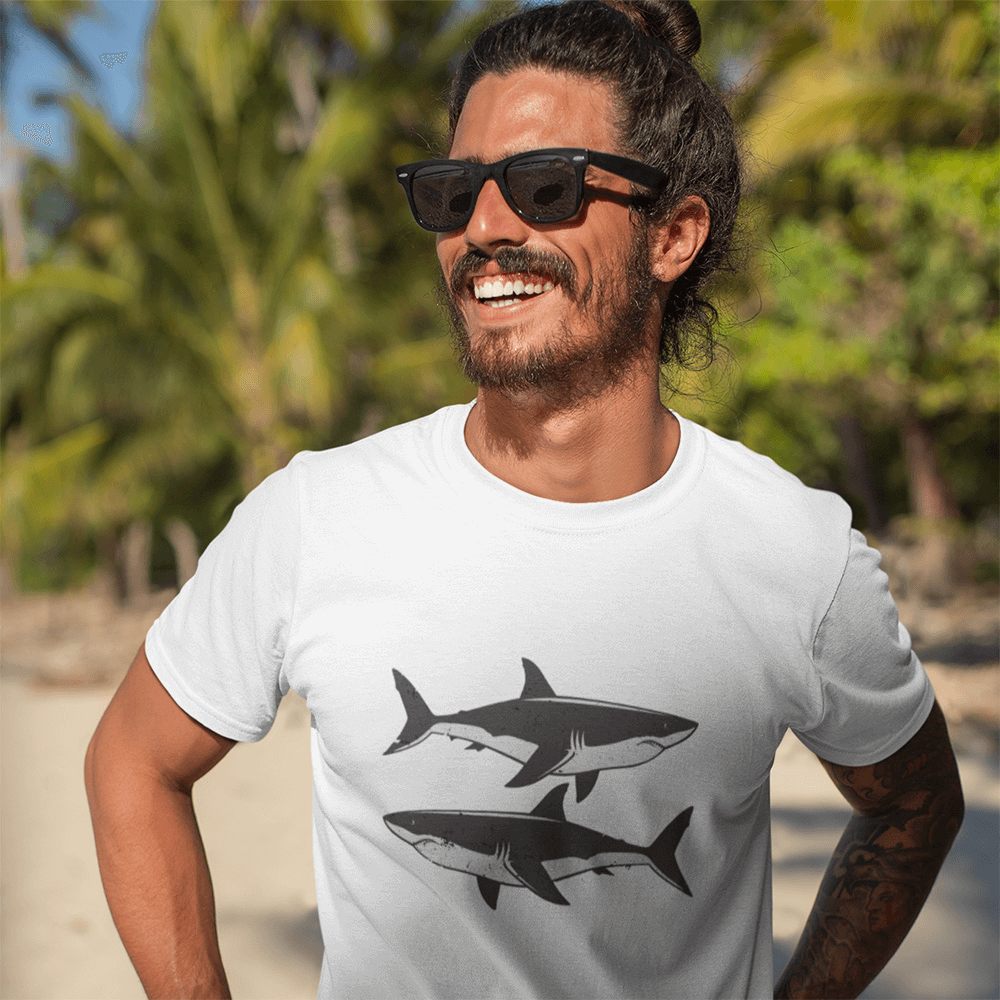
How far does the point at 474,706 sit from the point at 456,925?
1.09 ft

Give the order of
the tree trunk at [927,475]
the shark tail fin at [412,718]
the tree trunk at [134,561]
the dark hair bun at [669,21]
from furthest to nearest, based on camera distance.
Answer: the tree trunk at [134,561], the tree trunk at [927,475], the dark hair bun at [669,21], the shark tail fin at [412,718]

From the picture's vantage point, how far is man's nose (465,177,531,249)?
1.64 m

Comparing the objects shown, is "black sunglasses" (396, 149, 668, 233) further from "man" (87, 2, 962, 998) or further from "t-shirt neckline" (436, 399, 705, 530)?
"t-shirt neckline" (436, 399, 705, 530)

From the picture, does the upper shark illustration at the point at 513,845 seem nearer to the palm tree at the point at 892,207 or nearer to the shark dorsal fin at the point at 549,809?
the shark dorsal fin at the point at 549,809

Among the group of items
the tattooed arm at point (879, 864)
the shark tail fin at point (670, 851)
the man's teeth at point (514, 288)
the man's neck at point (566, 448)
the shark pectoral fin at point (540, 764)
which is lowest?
the tattooed arm at point (879, 864)

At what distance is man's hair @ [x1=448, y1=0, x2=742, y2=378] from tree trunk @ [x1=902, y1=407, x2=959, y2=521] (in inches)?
434

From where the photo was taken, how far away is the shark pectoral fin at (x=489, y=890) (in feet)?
4.86

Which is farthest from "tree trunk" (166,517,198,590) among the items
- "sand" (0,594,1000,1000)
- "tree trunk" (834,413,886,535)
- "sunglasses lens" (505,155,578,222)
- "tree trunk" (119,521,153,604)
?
"sunglasses lens" (505,155,578,222)

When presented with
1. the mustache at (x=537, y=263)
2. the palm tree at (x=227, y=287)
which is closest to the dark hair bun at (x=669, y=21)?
the mustache at (x=537, y=263)

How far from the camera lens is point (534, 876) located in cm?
148

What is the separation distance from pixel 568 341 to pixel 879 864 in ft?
3.69

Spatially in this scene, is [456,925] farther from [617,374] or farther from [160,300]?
[160,300]

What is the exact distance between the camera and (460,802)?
1493mm

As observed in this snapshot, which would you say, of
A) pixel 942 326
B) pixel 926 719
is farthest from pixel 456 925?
pixel 942 326
